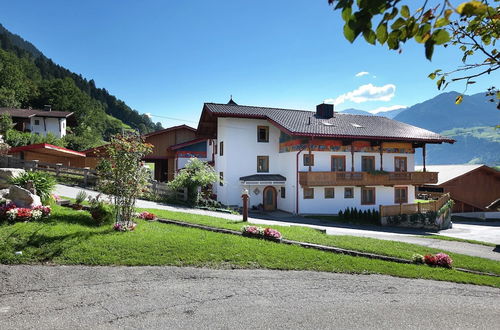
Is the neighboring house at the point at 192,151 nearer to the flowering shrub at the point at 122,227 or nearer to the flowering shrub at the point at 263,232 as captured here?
the flowering shrub at the point at 263,232

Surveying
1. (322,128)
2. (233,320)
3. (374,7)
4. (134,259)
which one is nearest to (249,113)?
(322,128)

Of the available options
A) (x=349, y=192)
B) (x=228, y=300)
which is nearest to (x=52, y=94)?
(x=349, y=192)

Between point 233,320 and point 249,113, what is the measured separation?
21729mm

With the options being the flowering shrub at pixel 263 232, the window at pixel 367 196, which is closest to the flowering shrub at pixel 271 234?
the flowering shrub at pixel 263 232

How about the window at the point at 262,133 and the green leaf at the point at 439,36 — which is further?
the window at the point at 262,133

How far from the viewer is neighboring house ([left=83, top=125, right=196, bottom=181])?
34062 mm

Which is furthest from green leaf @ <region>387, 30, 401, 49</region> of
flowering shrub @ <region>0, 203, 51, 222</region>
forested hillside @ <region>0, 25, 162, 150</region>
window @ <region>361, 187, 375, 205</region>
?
forested hillside @ <region>0, 25, 162, 150</region>

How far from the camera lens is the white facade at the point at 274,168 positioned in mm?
25219

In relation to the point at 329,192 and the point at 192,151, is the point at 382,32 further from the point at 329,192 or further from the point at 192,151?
the point at 192,151

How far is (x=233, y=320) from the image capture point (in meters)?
5.79

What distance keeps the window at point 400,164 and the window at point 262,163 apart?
1158 centimetres

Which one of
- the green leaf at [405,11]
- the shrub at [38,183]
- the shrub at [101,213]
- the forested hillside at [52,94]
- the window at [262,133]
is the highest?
the forested hillside at [52,94]

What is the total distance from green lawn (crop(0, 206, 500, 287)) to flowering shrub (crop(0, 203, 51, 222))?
446 millimetres

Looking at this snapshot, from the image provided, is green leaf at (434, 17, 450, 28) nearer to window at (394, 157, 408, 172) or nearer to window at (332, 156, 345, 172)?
window at (332, 156, 345, 172)
